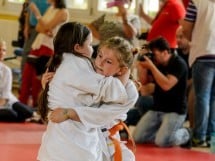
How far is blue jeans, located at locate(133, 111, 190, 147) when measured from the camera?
201 inches

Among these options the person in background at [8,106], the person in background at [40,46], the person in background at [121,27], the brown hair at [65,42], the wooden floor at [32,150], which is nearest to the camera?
the brown hair at [65,42]

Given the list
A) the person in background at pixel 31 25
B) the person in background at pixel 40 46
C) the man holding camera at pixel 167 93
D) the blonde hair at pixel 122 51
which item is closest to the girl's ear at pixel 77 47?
the blonde hair at pixel 122 51

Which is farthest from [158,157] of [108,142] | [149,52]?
[108,142]

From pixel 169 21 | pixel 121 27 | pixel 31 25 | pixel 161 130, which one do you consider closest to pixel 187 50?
pixel 169 21

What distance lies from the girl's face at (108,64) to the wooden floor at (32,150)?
1.60m

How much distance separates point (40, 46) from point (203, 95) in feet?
7.05

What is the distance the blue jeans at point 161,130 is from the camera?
16.7 ft

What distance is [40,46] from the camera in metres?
6.46

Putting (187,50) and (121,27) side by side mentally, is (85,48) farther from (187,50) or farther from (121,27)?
(187,50)

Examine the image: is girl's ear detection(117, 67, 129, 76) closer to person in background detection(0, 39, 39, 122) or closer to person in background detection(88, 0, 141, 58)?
person in background detection(88, 0, 141, 58)

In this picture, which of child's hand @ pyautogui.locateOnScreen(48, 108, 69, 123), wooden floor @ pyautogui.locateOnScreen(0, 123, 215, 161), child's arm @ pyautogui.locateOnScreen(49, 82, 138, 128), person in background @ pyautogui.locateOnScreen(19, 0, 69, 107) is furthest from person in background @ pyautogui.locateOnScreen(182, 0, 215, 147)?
child's hand @ pyautogui.locateOnScreen(48, 108, 69, 123)

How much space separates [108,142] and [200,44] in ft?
9.28

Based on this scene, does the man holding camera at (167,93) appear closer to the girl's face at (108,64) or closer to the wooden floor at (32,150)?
the wooden floor at (32,150)

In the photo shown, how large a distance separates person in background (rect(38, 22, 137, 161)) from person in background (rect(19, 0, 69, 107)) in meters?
3.49
